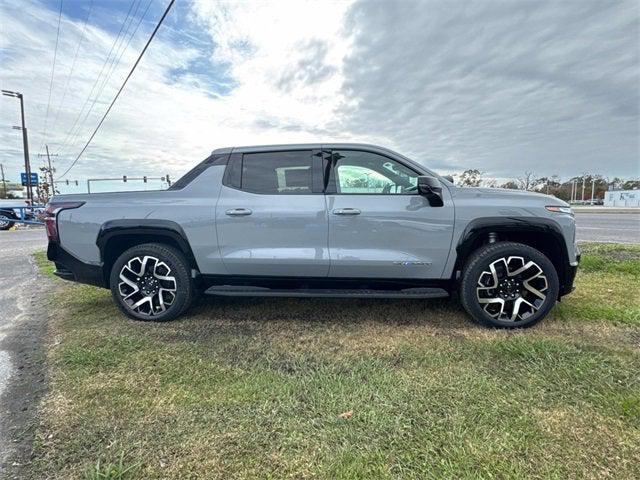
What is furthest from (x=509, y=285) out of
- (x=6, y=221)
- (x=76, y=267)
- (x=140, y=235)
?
(x=6, y=221)

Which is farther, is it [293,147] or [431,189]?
[293,147]

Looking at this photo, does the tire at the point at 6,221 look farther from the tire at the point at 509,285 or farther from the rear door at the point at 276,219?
the tire at the point at 509,285

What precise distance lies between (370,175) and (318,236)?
2.55ft

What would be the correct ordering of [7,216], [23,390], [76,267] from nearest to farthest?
[23,390] < [76,267] < [7,216]

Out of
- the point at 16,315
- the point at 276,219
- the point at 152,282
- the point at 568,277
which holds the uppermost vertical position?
the point at 276,219

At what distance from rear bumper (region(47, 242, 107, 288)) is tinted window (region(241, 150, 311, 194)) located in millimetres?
1716

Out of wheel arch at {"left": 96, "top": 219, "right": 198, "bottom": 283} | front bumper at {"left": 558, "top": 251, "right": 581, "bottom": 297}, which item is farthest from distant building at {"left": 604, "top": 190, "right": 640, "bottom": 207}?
wheel arch at {"left": 96, "top": 219, "right": 198, "bottom": 283}

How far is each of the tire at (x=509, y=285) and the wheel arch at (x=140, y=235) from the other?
265 cm

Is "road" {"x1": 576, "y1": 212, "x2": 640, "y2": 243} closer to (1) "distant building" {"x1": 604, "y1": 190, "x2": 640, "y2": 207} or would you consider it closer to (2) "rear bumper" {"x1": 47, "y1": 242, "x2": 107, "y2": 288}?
(2) "rear bumper" {"x1": 47, "y1": 242, "x2": 107, "y2": 288}

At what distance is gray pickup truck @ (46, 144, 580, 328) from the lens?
3420mm

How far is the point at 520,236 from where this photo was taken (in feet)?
11.8

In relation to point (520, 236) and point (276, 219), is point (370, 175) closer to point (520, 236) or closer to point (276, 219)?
point (276, 219)

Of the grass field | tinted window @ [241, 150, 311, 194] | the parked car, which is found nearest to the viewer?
the grass field

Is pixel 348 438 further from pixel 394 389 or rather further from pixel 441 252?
pixel 441 252
